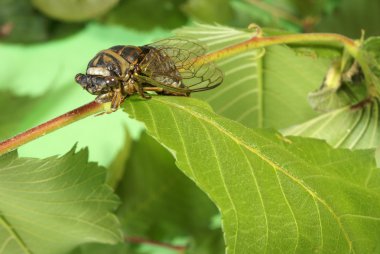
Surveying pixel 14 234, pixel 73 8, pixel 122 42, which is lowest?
pixel 14 234

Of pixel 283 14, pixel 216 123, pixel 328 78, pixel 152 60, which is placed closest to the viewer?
pixel 216 123

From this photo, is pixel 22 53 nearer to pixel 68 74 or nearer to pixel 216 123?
pixel 68 74

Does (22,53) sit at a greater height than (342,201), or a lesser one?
greater

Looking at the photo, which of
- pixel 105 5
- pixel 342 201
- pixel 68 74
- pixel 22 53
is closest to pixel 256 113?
pixel 342 201

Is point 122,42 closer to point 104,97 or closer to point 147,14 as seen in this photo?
point 147,14

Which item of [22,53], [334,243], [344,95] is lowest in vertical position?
[334,243]

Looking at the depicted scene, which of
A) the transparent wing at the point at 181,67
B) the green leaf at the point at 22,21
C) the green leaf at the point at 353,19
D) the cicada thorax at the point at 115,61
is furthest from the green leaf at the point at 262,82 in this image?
the green leaf at the point at 22,21

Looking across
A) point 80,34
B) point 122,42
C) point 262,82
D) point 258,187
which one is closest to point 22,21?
point 80,34
